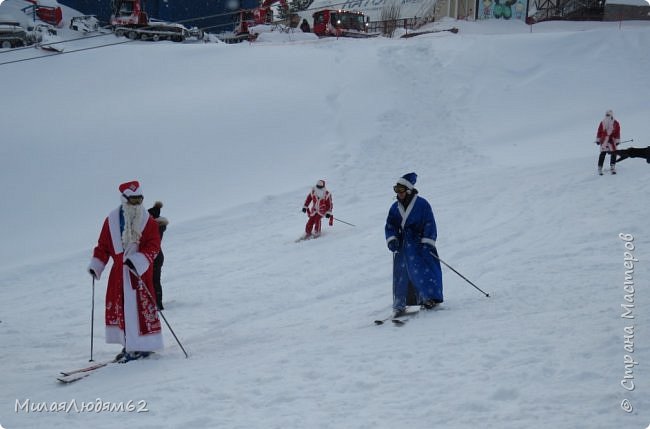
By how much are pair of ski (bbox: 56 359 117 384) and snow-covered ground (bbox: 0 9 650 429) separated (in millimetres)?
103

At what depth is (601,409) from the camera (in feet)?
11.3

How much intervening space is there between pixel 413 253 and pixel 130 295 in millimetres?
2849

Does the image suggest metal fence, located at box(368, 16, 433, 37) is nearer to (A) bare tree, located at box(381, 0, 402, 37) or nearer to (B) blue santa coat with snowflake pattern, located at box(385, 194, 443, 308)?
(A) bare tree, located at box(381, 0, 402, 37)

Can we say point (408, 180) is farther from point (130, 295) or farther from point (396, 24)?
point (396, 24)

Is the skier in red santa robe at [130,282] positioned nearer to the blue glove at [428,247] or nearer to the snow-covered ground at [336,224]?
the snow-covered ground at [336,224]

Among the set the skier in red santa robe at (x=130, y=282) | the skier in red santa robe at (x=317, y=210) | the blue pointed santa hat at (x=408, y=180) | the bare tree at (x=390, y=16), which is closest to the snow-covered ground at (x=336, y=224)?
the skier in red santa robe at (x=130, y=282)

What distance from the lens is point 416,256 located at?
20.1 ft

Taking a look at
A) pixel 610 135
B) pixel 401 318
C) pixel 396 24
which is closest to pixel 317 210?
pixel 401 318

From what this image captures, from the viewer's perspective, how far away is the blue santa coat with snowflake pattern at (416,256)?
6.10 metres

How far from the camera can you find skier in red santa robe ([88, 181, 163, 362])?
541 centimetres

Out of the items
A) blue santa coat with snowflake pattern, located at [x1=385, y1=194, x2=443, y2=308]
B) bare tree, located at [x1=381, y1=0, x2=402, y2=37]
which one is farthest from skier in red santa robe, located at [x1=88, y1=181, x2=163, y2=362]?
bare tree, located at [x1=381, y1=0, x2=402, y2=37]

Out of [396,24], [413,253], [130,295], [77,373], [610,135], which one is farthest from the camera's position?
[396,24]

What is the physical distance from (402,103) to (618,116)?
713 centimetres

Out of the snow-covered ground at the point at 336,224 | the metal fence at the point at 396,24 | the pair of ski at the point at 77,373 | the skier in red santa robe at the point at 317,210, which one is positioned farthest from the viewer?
the metal fence at the point at 396,24
